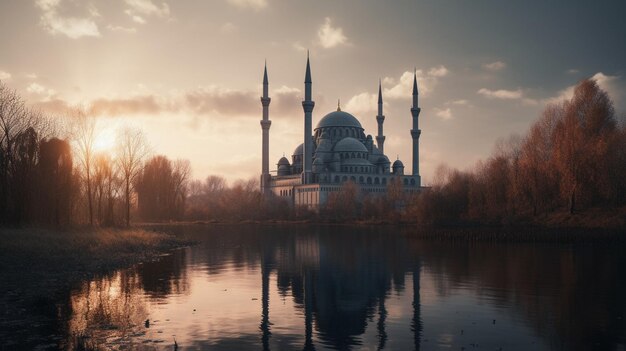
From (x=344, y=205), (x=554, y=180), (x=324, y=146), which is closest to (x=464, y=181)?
(x=554, y=180)

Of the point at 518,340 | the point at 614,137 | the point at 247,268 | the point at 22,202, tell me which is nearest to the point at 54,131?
the point at 22,202

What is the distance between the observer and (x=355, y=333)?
49.1 ft

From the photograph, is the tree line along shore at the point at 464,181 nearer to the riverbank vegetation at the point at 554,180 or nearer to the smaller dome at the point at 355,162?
the riverbank vegetation at the point at 554,180

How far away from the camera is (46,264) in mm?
25578

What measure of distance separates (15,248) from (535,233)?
129ft

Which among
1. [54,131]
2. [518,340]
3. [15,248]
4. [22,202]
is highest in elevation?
[54,131]

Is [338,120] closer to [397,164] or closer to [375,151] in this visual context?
[375,151]

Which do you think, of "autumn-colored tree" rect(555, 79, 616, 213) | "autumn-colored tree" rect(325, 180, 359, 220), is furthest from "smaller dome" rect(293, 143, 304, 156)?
"autumn-colored tree" rect(555, 79, 616, 213)

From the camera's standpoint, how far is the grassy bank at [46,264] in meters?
15.2

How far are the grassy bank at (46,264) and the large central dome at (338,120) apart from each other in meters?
103

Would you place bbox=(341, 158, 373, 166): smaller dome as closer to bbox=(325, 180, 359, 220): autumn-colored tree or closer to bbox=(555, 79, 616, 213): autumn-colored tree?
bbox=(325, 180, 359, 220): autumn-colored tree

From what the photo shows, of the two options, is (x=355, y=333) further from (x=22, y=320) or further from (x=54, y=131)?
(x=54, y=131)

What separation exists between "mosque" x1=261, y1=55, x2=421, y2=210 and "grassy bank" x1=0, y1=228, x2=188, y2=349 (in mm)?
73941

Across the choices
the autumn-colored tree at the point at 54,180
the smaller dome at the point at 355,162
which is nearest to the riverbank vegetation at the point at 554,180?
the autumn-colored tree at the point at 54,180
